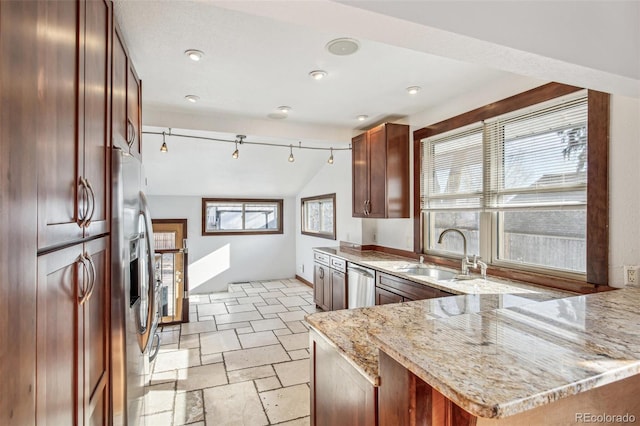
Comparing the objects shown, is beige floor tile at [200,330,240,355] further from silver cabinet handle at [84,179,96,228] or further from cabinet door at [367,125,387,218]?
silver cabinet handle at [84,179,96,228]

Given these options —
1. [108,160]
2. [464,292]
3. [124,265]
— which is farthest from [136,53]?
[464,292]

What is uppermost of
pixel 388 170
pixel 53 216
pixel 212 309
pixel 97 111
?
pixel 388 170

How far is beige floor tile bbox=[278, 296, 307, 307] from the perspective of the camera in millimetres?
5379

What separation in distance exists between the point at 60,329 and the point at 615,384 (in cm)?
167

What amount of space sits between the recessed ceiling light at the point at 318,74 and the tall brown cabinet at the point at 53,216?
152 cm

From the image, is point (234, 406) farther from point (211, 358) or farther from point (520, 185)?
point (520, 185)

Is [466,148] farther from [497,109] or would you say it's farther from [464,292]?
[464,292]

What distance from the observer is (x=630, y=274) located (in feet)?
6.45

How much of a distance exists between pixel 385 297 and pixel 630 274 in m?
1.80

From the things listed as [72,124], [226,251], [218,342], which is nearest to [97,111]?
[72,124]

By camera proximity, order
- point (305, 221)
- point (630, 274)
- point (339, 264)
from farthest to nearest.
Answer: point (305, 221) < point (339, 264) < point (630, 274)

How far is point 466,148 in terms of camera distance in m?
3.19

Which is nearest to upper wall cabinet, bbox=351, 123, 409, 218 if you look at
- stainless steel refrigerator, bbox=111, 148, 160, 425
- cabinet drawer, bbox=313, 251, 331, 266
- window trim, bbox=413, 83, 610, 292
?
cabinet drawer, bbox=313, 251, 331, 266

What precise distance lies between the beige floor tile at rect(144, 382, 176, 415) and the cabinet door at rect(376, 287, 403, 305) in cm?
198
